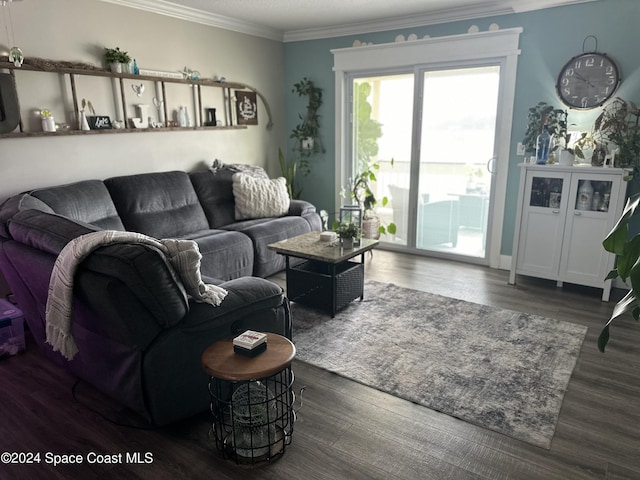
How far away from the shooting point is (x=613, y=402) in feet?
7.86

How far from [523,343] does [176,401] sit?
2.24 meters

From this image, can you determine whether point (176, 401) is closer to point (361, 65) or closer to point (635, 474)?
point (635, 474)

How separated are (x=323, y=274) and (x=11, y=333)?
7.00 ft

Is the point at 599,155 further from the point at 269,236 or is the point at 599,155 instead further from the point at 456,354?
the point at 269,236

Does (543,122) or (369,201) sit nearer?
(543,122)

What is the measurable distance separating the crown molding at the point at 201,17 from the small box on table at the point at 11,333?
2.62 m

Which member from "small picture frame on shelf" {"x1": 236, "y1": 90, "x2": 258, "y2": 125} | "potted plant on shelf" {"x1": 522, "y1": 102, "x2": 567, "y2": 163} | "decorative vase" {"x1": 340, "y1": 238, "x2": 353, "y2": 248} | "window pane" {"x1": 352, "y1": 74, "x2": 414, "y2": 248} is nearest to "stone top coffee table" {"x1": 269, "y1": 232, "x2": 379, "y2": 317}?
"decorative vase" {"x1": 340, "y1": 238, "x2": 353, "y2": 248}

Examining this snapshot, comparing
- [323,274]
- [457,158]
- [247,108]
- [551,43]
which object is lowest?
[323,274]

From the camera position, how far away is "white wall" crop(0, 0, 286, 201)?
11.0 feet

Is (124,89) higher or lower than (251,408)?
higher

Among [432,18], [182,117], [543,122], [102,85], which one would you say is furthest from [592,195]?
[102,85]

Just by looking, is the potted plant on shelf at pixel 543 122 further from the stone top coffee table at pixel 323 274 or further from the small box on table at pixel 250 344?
the small box on table at pixel 250 344

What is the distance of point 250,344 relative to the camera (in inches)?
74.8

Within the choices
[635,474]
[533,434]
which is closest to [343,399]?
[533,434]
